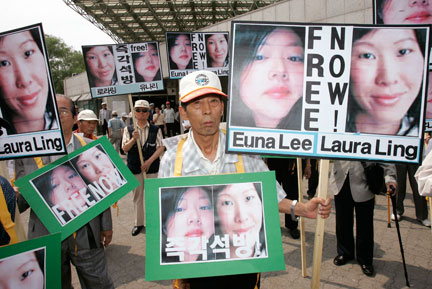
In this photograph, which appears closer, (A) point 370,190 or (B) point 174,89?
(A) point 370,190

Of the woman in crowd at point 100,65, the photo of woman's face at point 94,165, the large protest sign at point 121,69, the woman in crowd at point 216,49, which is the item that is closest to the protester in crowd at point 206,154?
the photo of woman's face at point 94,165

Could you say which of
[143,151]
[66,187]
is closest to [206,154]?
[66,187]

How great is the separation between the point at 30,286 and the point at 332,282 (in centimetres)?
317

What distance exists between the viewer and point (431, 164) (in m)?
2.21

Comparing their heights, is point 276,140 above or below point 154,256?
above

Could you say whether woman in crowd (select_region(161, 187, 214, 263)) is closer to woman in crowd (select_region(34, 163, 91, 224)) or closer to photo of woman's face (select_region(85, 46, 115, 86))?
woman in crowd (select_region(34, 163, 91, 224))

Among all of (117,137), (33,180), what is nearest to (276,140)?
(33,180)

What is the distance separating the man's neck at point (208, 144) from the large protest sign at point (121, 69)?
3.75 m

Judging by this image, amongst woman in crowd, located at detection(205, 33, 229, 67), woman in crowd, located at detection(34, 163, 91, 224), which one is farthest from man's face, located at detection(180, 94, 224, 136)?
woman in crowd, located at detection(205, 33, 229, 67)

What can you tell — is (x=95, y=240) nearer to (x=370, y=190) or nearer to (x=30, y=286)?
(x=30, y=286)

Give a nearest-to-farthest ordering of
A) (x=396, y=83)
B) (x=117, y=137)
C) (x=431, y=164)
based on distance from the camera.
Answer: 1. (x=396, y=83)
2. (x=431, y=164)
3. (x=117, y=137)

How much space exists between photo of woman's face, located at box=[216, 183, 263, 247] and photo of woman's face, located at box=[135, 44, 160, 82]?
4270mm

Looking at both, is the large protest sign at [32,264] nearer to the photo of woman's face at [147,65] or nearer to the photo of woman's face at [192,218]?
the photo of woman's face at [192,218]

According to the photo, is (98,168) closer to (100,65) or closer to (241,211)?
(241,211)
